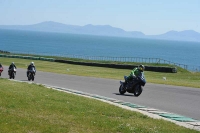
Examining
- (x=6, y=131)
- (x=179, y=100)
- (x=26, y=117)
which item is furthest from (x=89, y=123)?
(x=179, y=100)

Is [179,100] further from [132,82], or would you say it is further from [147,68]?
[147,68]

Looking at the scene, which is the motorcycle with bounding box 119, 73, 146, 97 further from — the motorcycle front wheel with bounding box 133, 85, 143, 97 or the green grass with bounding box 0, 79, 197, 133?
the green grass with bounding box 0, 79, 197, 133

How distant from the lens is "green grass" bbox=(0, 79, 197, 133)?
28.8 ft

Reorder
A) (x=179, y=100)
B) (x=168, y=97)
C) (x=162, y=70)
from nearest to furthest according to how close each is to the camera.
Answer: (x=179, y=100), (x=168, y=97), (x=162, y=70)

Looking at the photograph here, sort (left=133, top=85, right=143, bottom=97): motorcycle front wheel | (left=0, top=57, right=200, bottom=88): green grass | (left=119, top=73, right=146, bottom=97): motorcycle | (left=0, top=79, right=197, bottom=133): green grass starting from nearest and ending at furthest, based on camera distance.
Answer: (left=0, top=79, right=197, bottom=133): green grass
(left=119, top=73, right=146, bottom=97): motorcycle
(left=133, top=85, right=143, bottom=97): motorcycle front wheel
(left=0, top=57, right=200, bottom=88): green grass

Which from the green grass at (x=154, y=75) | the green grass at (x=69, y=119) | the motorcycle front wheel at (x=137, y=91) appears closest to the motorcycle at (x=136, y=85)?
the motorcycle front wheel at (x=137, y=91)

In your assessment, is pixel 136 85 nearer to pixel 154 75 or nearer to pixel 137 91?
pixel 137 91

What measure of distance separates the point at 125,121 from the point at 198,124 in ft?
6.70

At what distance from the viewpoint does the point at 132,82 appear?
63.3 feet

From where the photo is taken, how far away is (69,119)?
9.84m

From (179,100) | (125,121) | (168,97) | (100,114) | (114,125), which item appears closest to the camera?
(114,125)

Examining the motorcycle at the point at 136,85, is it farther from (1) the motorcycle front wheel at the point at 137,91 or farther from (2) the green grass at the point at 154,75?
(2) the green grass at the point at 154,75

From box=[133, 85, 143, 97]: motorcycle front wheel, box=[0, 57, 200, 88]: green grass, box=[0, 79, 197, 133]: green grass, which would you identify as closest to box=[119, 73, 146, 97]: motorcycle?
box=[133, 85, 143, 97]: motorcycle front wheel

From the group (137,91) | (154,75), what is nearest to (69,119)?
(137,91)
